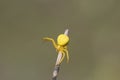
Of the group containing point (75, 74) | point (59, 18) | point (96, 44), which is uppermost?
point (59, 18)

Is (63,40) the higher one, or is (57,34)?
(57,34)

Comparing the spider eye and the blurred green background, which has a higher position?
the blurred green background

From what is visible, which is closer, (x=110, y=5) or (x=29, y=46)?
(x=29, y=46)

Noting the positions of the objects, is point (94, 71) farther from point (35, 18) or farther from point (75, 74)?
point (35, 18)

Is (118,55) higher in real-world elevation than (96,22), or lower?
lower

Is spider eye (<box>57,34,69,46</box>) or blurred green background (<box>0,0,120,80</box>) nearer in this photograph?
spider eye (<box>57,34,69,46</box>)

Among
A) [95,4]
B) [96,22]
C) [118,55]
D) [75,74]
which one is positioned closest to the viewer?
[75,74]

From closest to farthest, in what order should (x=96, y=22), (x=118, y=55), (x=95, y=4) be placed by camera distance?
1. (x=118, y=55)
2. (x=96, y=22)
3. (x=95, y=4)

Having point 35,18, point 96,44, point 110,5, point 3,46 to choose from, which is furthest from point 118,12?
point 3,46
